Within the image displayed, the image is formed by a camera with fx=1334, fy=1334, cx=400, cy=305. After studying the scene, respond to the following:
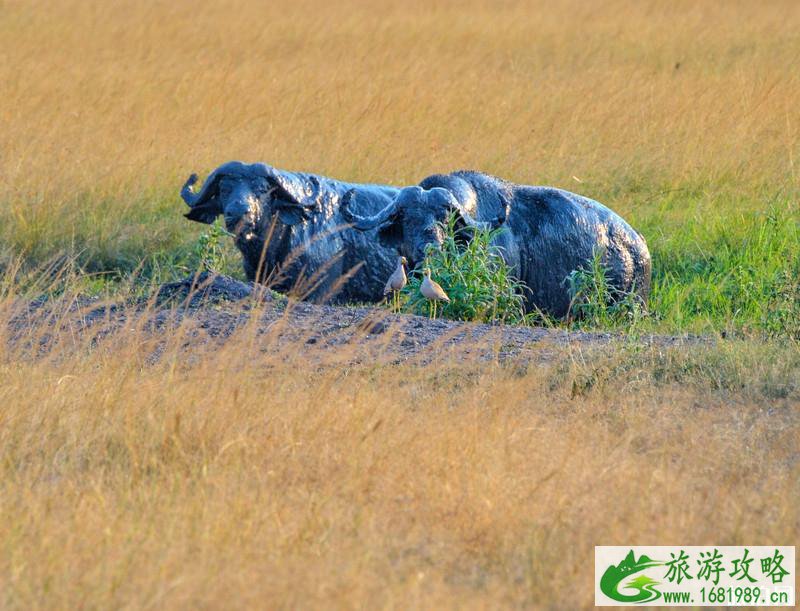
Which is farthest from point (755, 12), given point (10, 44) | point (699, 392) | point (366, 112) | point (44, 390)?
point (44, 390)

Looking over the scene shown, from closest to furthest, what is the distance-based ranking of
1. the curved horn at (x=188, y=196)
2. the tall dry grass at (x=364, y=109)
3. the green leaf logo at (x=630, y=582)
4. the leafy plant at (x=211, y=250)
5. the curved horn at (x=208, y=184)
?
the green leaf logo at (x=630, y=582) → the leafy plant at (x=211, y=250) → the curved horn at (x=208, y=184) → the curved horn at (x=188, y=196) → the tall dry grass at (x=364, y=109)

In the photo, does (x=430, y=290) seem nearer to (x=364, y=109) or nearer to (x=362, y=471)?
(x=362, y=471)

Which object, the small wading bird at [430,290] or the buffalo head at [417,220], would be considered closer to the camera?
the small wading bird at [430,290]

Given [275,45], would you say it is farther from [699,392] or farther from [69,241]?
[699,392]

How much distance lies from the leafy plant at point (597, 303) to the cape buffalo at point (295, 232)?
4.33 ft

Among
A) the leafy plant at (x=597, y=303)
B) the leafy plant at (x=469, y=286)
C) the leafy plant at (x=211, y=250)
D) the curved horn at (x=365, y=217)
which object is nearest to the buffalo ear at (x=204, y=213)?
the leafy plant at (x=211, y=250)

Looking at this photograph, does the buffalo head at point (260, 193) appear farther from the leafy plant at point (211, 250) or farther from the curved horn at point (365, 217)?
the leafy plant at point (211, 250)

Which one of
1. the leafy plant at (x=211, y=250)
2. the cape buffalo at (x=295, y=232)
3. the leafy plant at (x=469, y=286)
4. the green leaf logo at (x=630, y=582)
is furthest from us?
the cape buffalo at (x=295, y=232)

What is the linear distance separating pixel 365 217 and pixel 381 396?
12.3ft

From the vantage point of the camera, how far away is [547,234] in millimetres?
8906

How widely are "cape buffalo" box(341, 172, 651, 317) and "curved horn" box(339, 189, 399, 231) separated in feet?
0.04

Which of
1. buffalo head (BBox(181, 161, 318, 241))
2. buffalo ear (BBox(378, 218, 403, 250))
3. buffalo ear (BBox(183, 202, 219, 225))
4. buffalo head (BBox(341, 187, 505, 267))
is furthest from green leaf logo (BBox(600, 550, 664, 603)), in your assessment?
buffalo ear (BBox(183, 202, 219, 225))

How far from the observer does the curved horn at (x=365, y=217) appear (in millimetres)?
8234

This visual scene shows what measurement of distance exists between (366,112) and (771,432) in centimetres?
794
